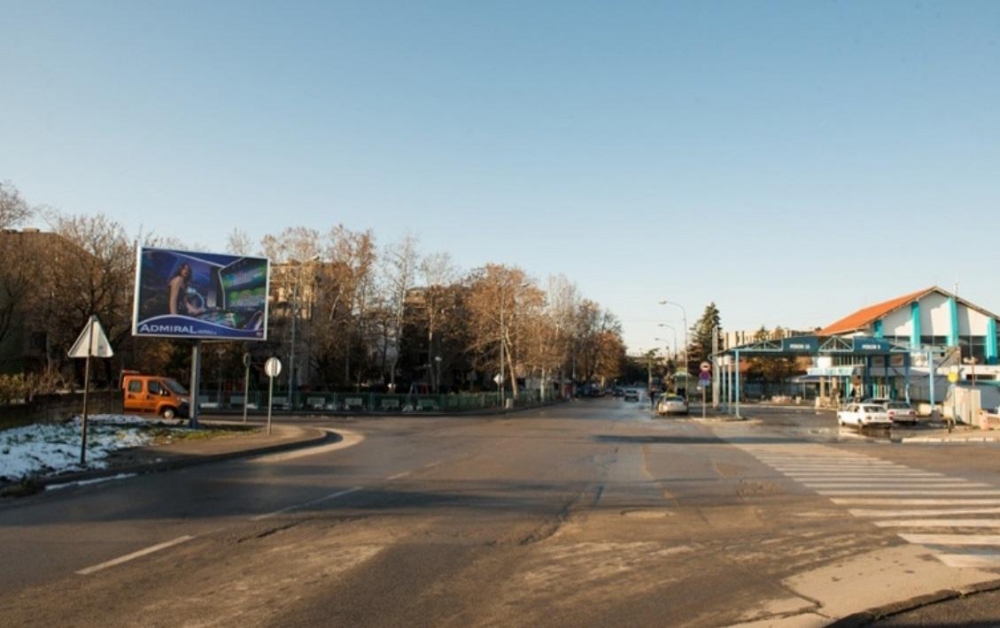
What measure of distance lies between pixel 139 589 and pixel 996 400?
66412 mm

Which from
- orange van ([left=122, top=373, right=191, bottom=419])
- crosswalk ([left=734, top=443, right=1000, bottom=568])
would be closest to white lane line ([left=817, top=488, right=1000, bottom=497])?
crosswalk ([left=734, top=443, right=1000, bottom=568])

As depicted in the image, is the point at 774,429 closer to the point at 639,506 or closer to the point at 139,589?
the point at 639,506

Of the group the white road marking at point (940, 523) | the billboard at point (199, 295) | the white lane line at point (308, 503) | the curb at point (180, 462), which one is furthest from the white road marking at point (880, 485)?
the billboard at point (199, 295)

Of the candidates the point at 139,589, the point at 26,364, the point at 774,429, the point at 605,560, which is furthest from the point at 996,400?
the point at 26,364

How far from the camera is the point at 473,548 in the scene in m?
8.59

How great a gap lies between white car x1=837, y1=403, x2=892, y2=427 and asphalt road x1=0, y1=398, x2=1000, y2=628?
21.9 metres

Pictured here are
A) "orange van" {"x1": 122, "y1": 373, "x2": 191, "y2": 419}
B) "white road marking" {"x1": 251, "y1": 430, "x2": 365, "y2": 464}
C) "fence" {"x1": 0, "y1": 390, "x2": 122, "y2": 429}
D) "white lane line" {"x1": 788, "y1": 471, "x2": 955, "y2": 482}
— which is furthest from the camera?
"orange van" {"x1": 122, "y1": 373, "x2": 191, "y2": 419}

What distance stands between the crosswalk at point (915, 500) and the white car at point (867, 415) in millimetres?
18391

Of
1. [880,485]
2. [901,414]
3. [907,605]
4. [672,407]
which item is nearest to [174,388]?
[880,485]

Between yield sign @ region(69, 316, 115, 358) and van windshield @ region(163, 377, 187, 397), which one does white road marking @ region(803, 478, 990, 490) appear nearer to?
yield sign @ region(69, 316, 115, 358)

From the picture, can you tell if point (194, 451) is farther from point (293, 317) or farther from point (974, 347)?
point (974, 347)

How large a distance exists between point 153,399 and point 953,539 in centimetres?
3438

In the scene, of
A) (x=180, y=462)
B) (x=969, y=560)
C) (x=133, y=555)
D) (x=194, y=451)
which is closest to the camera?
(x=969, y=560)

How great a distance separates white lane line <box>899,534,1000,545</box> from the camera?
9047 millimetres
